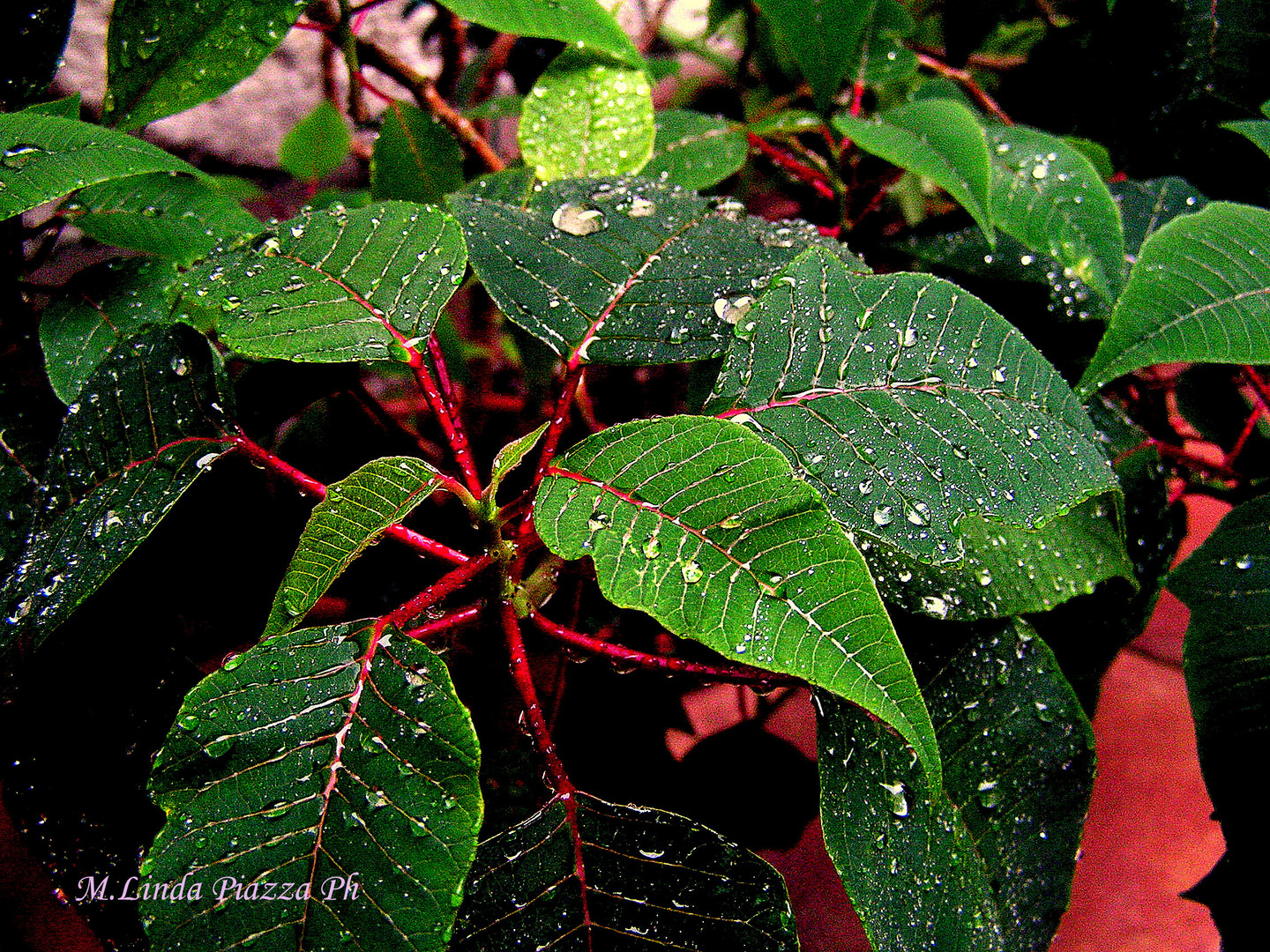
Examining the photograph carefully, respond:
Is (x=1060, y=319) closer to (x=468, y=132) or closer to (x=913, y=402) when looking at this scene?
(x=913, y=402)

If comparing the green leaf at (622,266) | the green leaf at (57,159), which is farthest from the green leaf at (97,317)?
the green leaf at (622,266)

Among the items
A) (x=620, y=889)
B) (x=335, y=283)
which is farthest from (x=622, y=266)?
(x=620, y=889)

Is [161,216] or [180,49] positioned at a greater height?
[180,49]

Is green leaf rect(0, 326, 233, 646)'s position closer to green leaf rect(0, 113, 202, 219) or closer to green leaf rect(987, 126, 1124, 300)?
green leaf rect(0, 113, 202, 219)

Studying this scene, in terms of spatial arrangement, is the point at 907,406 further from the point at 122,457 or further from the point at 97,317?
the point at 97,317

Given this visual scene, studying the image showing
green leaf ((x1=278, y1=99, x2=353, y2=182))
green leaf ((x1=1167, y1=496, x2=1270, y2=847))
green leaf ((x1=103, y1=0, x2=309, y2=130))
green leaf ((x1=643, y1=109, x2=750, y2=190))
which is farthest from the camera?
green leaf ((x1=278, y1=99, x2=353, y2=182))

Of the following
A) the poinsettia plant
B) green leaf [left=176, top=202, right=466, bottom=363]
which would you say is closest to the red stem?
the poinsettia plant
